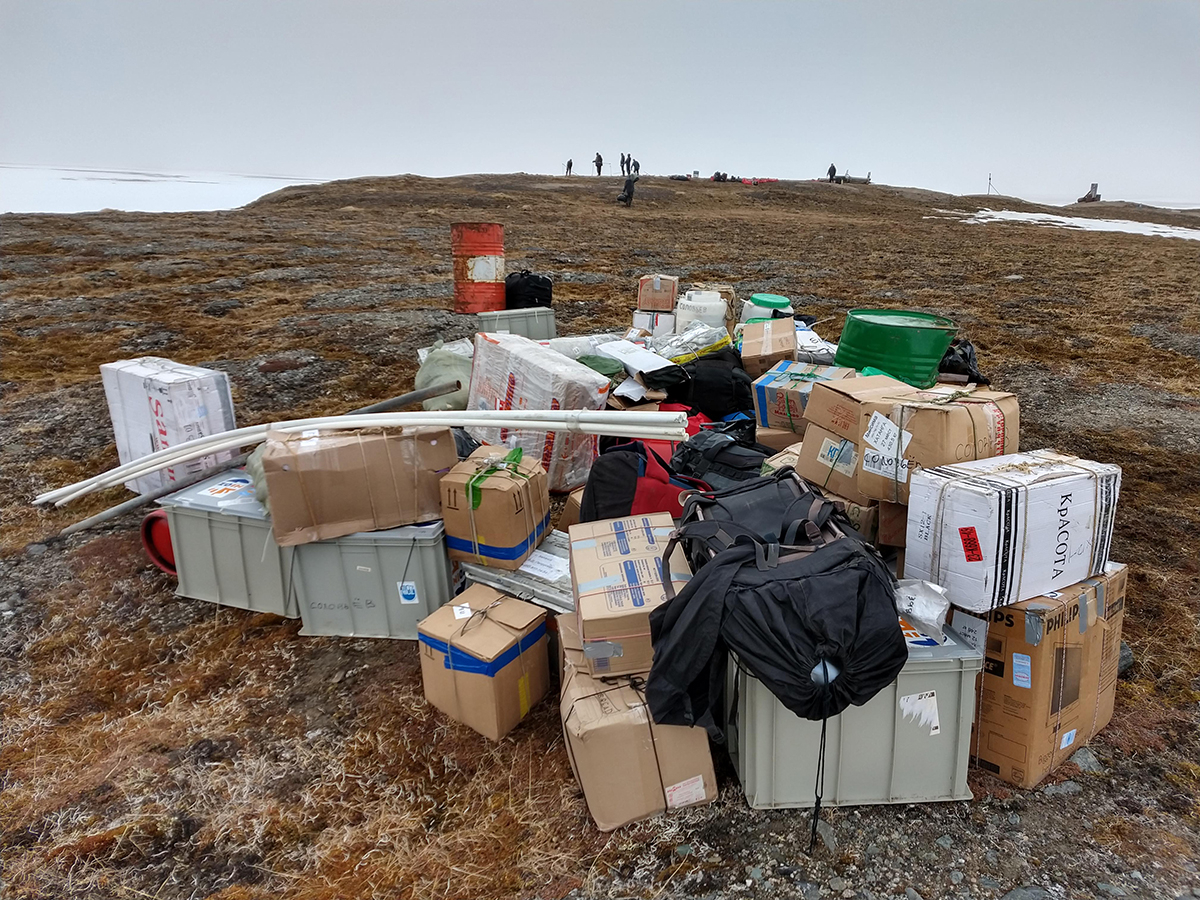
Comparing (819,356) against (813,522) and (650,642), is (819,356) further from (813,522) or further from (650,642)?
(650,642)

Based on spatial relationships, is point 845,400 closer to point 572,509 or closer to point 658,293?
point 572,509

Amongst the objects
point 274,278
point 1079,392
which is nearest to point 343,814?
point 1079,392

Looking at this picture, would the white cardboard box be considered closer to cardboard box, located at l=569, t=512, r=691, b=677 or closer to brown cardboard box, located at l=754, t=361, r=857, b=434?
cardboard box, located at l=569, t=512, r=691, b=677

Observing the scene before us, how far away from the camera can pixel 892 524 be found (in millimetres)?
2773

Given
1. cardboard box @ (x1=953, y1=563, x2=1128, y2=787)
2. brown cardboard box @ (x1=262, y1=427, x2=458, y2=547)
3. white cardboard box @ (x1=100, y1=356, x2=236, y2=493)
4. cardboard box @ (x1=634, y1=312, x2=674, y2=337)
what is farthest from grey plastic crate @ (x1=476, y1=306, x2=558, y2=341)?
cardboard box @ (x1=953, y1=563, x2=1128, y2=787)

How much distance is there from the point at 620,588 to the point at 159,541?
2.84m

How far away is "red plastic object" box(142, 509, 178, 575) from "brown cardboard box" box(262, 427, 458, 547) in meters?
1.11

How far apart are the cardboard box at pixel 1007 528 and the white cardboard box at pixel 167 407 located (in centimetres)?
365

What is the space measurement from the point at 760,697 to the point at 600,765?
21.7 inches

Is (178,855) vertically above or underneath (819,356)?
underneath

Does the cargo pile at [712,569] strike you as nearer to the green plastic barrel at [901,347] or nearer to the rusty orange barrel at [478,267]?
the green plastic barrel at [901,347]

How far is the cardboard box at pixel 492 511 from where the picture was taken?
9.95ft

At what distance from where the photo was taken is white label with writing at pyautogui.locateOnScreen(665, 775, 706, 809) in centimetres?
229

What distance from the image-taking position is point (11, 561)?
4.00 metres
